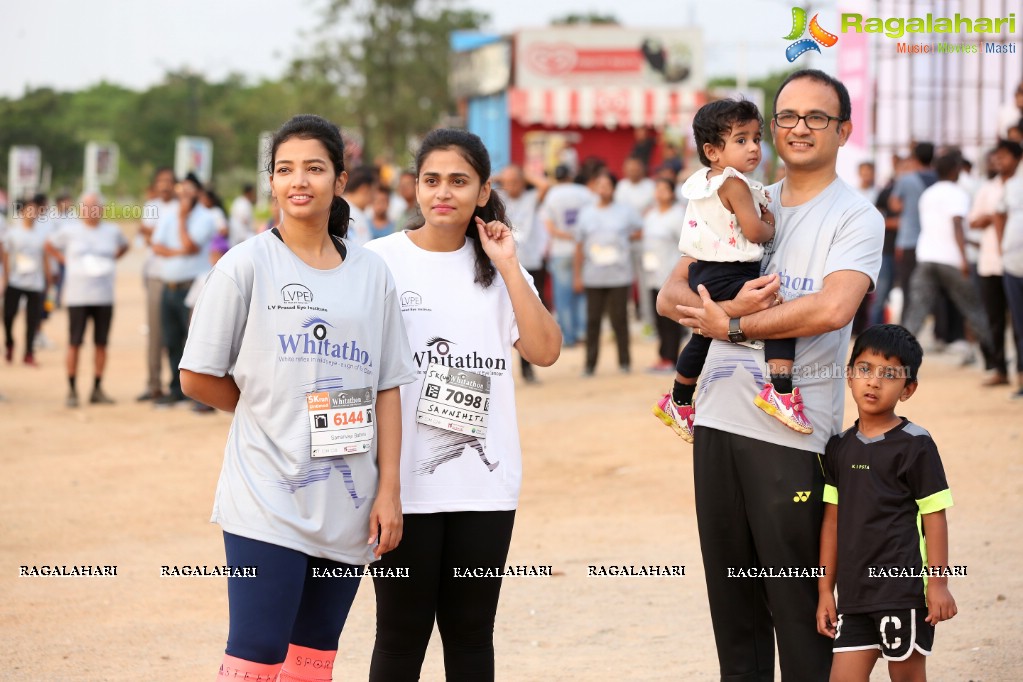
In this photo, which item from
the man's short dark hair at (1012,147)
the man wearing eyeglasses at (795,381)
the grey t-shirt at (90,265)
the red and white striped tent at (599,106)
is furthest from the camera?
the red and white striped tent at (599,106)

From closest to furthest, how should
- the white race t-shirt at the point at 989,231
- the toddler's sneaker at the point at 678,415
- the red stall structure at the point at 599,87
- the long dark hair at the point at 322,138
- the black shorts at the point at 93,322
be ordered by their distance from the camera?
the long dark hair at the point at 322,138 → the toddler's sneaker at the point at 678,415 → the white race t-shirt at the point at 989,231 → the black shorts at the point at 93,322 → the red stall structure at the point at 599,87

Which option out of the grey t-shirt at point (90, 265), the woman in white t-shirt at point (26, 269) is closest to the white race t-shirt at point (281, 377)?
the grey t-shirt at point (90, 265)

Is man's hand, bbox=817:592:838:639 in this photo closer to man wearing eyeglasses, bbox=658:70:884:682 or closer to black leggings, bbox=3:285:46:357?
man wearing eyeglasses, bbox=658:70:884:682

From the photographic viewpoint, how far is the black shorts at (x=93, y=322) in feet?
41.8

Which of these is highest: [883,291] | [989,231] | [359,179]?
[359,179]

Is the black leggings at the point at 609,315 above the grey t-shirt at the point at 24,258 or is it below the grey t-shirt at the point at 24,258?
below

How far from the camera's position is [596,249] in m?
14.1

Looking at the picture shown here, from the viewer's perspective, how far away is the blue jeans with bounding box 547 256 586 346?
16.3m

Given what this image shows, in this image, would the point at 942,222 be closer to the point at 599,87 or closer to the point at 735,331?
the point at 735,331

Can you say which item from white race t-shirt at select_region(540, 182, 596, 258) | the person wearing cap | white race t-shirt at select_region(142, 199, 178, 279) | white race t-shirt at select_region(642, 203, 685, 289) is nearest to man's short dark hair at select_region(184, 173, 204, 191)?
the person wearing cap

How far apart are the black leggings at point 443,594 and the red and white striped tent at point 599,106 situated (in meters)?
27.8

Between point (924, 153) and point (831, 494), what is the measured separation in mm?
10987

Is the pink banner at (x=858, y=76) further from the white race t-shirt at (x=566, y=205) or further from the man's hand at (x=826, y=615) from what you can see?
the man's hand at (x=826, y=615)

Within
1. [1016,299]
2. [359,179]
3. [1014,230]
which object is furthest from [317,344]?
[1016,299]
